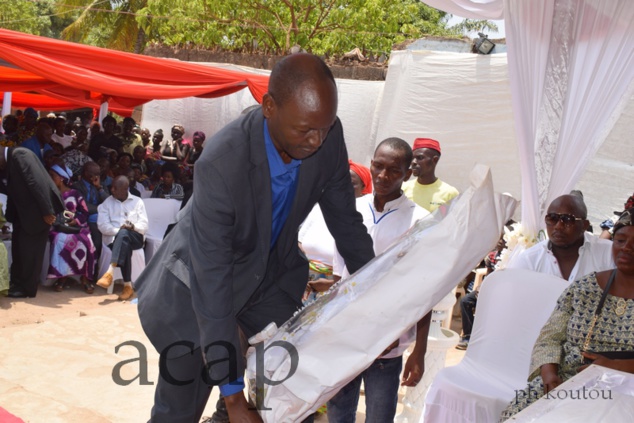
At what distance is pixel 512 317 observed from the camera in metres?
3.97

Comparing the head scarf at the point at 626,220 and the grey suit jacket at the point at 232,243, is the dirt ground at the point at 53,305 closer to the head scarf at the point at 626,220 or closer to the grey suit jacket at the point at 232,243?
the grey suit jacket at the point at 232,243

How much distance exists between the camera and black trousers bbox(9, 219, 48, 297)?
24.2 ft

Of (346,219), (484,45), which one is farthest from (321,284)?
(484,45)

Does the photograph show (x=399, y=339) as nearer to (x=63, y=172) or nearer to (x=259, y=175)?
(x=259, y=175)

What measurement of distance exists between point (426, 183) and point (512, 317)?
7.84 ft

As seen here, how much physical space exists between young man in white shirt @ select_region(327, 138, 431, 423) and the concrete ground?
3.10 feet

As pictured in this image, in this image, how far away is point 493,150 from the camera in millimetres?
9891

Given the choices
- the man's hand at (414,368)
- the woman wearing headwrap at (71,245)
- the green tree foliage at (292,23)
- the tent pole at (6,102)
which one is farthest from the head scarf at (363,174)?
the green tree foliage at (292,23)

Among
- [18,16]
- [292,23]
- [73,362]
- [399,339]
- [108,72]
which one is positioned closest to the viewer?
[399,339]

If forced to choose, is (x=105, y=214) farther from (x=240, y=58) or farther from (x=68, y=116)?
(x=68, y=116)

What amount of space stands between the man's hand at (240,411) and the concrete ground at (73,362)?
1105mm

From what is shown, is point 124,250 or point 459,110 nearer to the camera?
point 124,250

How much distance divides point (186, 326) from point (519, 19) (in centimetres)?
368

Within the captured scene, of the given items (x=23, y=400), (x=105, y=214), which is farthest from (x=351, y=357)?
(x=105, y=214)
